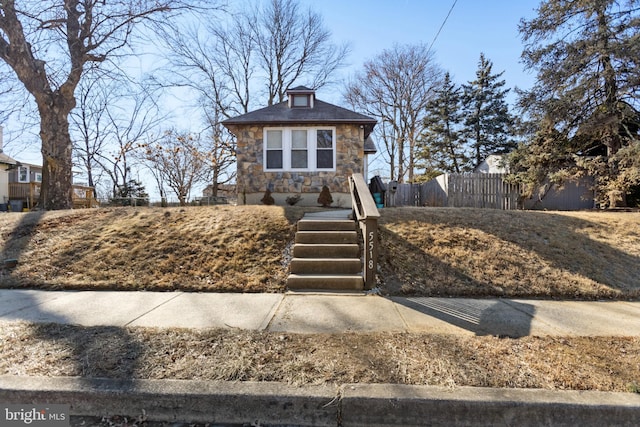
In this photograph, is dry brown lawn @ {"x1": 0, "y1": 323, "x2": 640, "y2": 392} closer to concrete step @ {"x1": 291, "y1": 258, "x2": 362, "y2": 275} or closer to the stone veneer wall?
concrete step @ {"x1": 291, "y1": 258, "x2": 362, "y2": 275}

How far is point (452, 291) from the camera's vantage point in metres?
4.70

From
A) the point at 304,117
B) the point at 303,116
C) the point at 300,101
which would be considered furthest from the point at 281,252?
the point at 300,101

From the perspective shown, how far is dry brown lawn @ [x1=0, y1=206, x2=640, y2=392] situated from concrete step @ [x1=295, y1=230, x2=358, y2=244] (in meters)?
0.39

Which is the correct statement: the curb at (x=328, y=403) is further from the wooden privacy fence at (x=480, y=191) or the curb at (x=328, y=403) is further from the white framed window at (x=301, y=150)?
the wooden privacy fence at (x=480, y=191)

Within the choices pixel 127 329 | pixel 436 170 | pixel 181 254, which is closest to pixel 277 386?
pixel 127 329

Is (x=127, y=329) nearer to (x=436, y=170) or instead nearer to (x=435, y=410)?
(x=435, y=410)

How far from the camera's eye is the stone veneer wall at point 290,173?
11.1m

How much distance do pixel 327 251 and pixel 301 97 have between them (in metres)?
8.38

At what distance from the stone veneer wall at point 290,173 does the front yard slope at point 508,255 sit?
4.02 m

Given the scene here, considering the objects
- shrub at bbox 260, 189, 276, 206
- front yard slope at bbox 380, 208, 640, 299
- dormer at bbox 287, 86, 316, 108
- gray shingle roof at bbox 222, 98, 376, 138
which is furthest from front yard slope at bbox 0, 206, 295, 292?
dormer at bbox 287, 86, 316, 108

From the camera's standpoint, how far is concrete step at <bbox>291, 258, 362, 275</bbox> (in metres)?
5.16

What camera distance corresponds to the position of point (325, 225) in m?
6.34

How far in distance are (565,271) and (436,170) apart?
22.0m
